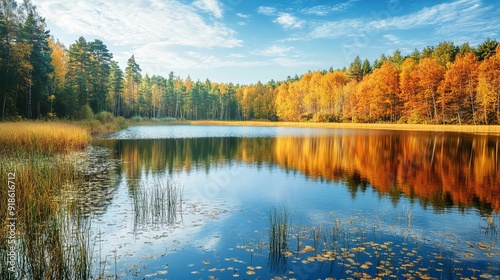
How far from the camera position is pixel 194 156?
30875mm

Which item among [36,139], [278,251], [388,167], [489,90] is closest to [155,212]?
[278,251]

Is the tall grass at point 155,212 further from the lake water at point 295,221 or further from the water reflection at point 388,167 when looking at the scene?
the water reflection at point 388,167

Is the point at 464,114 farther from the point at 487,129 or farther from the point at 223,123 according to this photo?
the point at 223,123

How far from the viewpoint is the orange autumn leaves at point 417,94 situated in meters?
66.9

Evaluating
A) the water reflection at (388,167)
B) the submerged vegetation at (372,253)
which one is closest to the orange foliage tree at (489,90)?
the water reflection at (388,167)

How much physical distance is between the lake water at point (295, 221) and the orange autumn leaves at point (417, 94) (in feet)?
176

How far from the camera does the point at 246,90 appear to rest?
477ft

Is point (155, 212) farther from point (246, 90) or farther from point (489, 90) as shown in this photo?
point (246, 90)

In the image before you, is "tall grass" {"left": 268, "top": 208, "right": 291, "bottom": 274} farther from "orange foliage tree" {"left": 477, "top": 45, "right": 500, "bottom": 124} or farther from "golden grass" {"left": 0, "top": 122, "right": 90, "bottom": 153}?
"orange foliage tree" {"left": 477, "top": 45, "right": 500, "bottom": 124}

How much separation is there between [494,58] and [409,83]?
1765 centimetres

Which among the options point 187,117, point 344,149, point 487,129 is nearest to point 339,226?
point 344,149

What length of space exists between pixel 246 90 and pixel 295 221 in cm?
13542

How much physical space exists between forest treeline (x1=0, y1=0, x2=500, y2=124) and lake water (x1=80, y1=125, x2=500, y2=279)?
2494 cm

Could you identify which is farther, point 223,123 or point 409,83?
point 223,123
